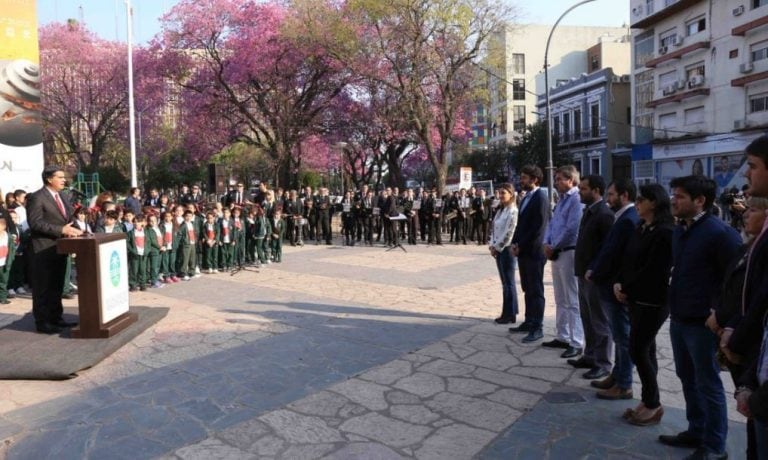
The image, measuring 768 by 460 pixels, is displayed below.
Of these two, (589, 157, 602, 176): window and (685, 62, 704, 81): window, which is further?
(589, 157, 602, 176): window

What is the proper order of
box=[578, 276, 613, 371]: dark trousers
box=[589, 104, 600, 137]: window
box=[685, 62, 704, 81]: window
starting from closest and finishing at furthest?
box=[578, 276, 613, 371]: dark trousers, box=[685, 62, 704, 81]: window, box=[589, 104, 600, 137]: window

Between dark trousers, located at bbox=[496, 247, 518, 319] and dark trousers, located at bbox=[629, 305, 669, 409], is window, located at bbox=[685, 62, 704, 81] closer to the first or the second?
dark trousers, located at bbox=[496, 247, 518, 319]

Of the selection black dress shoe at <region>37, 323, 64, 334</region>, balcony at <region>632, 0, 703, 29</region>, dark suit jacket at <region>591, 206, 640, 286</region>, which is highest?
balcony at <region>632, 0, 703, 29</region>

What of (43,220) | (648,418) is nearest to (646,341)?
(648,418)

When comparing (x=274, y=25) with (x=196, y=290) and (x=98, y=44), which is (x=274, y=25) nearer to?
(x=98, y=44)

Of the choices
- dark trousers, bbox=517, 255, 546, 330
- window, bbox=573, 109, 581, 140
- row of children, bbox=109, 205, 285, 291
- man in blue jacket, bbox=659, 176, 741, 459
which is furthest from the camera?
window, bbox=573, 109, 581, 140

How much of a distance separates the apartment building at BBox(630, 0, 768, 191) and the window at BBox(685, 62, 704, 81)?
6 centimetres

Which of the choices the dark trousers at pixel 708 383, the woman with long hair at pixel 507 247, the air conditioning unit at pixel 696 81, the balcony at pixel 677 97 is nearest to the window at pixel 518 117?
the balcony at pixel 677 97

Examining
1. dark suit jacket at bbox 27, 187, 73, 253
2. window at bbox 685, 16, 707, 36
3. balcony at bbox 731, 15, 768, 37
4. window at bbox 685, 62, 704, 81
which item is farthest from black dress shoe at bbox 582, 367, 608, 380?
window at bbox 685, 16, 707, 36

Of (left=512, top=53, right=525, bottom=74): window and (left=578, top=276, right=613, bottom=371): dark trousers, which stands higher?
(left=512, top=53, right=525, bottom=74): window

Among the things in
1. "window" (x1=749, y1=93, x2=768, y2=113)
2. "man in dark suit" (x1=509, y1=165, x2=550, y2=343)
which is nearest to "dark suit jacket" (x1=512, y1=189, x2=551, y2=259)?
"man in dark suit" (x1=509, y1=165, x2=550, y2=343)

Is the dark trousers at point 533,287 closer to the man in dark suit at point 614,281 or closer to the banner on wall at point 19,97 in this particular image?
the man in dark suit at point 614,281

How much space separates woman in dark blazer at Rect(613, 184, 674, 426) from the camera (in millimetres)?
4277

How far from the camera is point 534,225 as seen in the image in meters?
6.94
